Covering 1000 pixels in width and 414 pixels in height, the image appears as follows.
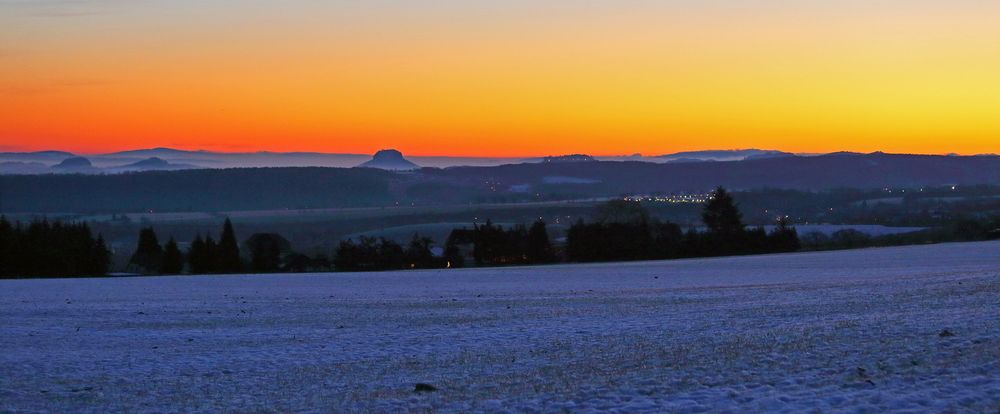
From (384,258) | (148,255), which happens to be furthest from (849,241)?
(148,255)

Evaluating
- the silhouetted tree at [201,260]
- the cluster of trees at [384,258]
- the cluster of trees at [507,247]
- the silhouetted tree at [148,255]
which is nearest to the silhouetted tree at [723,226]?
the cluster of trees at [507,247]

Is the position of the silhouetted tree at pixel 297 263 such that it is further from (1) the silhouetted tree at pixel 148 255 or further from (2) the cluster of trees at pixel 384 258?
(1) the silhouetted tree at pixel 148 255

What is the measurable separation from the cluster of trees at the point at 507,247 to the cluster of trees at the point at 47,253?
27.5 meters

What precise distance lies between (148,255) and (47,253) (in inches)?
630

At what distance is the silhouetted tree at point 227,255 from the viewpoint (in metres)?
81.0

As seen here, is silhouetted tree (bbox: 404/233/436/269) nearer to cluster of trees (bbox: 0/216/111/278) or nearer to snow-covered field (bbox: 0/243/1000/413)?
cluster of trees (bbox: 0/216/111/278)

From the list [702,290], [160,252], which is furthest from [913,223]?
[702,290]

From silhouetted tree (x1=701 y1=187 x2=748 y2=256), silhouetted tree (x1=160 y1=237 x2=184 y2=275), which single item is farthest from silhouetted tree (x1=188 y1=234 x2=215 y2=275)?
silhouetted tree (x1=701 y1=187 x2=748 y2=256)

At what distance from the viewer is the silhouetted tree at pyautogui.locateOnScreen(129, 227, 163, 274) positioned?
86.4 meters

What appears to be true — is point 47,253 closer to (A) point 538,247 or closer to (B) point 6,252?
(B) point 6,252

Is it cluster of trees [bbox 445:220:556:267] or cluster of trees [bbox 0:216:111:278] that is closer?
cluster of trees [bbox 0:216:111:278]

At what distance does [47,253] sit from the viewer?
241ft

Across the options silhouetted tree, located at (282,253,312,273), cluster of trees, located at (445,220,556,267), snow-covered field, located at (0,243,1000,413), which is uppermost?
cluster of trees, located at (445,220,556,267)

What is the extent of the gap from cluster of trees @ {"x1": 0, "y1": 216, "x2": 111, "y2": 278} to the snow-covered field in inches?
1628
